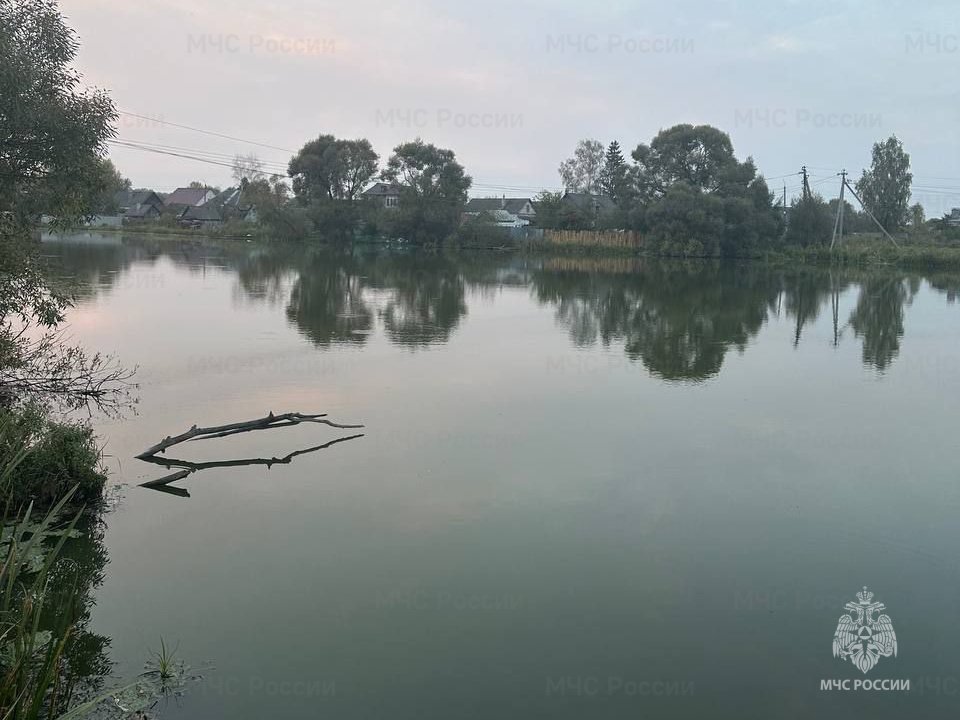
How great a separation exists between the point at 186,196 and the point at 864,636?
10807cm

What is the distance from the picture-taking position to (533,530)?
8.20 meters

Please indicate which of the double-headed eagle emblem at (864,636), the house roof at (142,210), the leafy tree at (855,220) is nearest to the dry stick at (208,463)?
the double-headed eagle emblem at (864,636)

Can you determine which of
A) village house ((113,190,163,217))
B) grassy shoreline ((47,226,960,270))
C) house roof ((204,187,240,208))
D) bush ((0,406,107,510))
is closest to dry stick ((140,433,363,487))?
bush ((0,406,107,510))

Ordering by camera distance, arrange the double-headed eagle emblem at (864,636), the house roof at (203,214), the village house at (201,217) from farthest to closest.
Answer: the house roof at (203,214) < the village house at (201,217) < the double-headed eagle emblem at (864,636)

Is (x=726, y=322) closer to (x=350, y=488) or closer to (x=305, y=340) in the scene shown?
(x=305, y=340)

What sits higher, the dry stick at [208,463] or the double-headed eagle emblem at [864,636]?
the dry stick at [208,463]

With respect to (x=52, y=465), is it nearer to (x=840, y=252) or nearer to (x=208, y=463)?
(x=208, y=463)

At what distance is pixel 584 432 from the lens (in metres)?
11.7

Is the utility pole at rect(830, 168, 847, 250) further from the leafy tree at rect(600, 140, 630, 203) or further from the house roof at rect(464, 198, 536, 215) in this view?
the house roof at rect(464, 198, 536, 215)

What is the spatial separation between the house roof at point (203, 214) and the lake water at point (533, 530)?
80334mm

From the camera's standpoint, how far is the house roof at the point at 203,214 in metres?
94.7

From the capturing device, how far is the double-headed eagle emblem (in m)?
6.12

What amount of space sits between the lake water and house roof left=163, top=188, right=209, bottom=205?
90.9m

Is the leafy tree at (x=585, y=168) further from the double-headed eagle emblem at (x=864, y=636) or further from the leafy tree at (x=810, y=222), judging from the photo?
the double-headed eagle emblem at (x=864, y=636)
